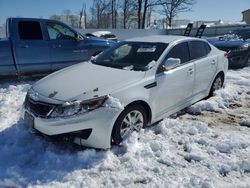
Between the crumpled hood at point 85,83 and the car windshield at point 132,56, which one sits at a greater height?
the car windshield at point 132,56

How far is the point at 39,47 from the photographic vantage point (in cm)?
781

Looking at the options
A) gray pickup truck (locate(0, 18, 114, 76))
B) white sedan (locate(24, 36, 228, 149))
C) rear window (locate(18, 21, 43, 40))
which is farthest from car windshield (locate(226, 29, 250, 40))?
rear window (locate(18, 21, 43, 40))

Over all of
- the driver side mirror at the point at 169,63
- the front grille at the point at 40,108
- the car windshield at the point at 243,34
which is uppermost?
the car windshield at the point at 243,34

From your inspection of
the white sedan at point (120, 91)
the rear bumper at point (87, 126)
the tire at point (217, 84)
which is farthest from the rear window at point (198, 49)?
the rear bumper at point (87, 126)

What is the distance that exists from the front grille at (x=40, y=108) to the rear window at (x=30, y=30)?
13.7 ft

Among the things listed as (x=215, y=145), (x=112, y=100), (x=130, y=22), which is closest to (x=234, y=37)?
(x=215, y=145)

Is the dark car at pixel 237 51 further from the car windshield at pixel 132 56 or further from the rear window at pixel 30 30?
the rear window at pixel 30 30

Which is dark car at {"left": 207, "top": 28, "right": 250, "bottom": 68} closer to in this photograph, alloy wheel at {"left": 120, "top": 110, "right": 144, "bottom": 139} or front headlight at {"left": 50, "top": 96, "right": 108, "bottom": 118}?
alloy wheel at {"left": 120, "top": 110, "right": 144, "bottom": 139}

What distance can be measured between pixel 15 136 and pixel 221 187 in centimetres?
296

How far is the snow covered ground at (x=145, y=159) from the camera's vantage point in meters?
3.32

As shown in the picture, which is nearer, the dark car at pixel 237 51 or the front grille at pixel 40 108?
the front grille at pixel 40 108

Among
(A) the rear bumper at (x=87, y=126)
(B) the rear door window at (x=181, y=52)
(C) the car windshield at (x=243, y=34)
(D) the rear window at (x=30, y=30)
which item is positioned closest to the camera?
(A) the rear bumper at (x=87, y=126)

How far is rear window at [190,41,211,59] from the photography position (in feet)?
18.1

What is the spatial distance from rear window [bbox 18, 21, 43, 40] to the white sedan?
3.22 m
